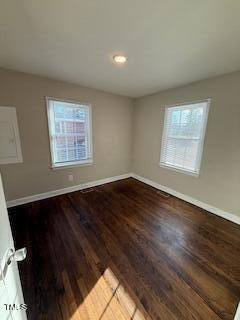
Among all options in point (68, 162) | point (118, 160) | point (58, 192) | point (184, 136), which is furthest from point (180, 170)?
point (58, 192)

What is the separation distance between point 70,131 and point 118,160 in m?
1.52

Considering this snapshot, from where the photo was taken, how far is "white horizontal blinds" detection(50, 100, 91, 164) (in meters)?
2.81

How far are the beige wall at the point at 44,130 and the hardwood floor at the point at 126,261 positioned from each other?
51 centimetres

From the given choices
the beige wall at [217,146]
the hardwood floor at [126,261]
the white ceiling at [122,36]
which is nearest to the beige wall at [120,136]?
the beige wall at [217,146]

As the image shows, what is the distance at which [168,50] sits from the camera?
63.7 inches

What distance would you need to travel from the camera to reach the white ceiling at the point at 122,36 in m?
1.10

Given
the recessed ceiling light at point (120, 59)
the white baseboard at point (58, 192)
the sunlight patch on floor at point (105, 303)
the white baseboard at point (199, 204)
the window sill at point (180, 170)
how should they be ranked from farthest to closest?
1. the window sill at point (180, 170)
2. the white baseboard at point (58, 192)
3. the white baseboard at point (199, 204)
4. the recessed ceiling light at point (120, 59)
5. the sunlight patch on floor at point (105, 303)

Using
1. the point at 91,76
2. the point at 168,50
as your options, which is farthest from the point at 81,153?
the point at 168,50

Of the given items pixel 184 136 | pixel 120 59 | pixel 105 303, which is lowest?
pixel 105 303

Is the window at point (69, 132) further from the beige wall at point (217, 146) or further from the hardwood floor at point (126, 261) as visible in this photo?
the beige wall at point (217, 146)

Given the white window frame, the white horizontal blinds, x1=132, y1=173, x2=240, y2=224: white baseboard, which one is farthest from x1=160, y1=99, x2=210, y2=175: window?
the white horizontal blinds

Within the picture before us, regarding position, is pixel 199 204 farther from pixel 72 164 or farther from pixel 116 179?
pixel 72 164

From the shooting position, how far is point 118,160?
394 cm

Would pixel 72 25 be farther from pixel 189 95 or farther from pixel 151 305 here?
pixel 151 305
